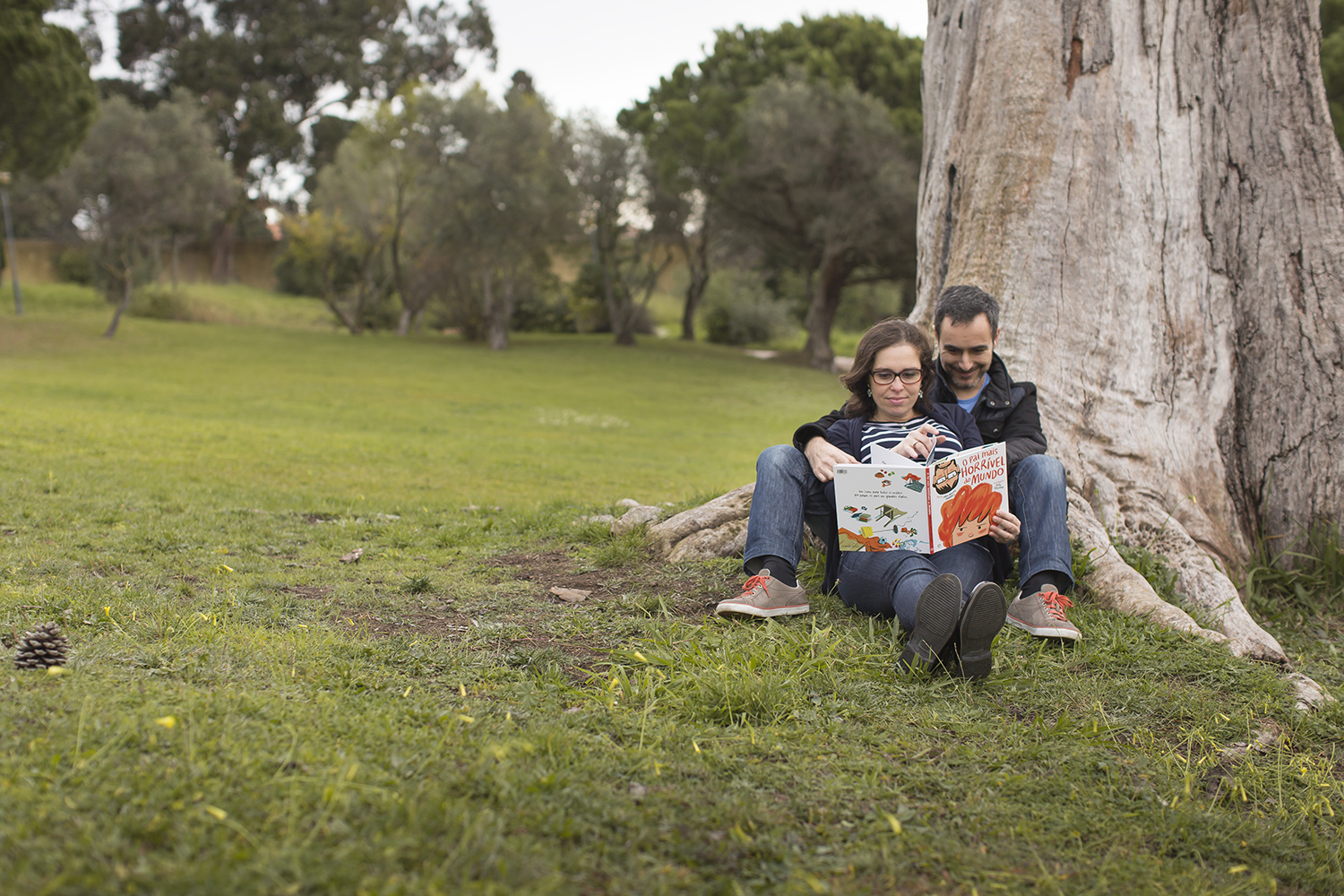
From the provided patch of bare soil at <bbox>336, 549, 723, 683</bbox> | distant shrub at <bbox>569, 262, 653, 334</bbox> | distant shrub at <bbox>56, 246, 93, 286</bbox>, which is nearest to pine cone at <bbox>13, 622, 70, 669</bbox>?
patch of bare soil at <bbox>336, 549, 723, 683</bbox>

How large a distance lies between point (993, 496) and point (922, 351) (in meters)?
0.76

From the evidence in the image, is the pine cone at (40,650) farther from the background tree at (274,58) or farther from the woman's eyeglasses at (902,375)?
the background tree at (274,58)

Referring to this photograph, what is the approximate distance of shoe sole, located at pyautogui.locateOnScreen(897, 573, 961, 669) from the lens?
3.32 meters

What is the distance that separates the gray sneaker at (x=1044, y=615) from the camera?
3859mm

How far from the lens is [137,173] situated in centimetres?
2758

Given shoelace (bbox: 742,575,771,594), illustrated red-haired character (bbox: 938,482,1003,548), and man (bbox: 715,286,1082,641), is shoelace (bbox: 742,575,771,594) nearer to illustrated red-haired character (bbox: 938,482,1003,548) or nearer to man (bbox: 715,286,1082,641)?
man (bbox: 715,286,1082,641)

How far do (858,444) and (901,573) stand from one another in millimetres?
783

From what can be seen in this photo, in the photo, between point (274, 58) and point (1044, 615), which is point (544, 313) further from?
point (1044, 615)

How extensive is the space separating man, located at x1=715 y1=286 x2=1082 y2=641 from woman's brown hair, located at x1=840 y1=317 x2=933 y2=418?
5.3 inches

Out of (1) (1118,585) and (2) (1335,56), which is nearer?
(1) (1118,585)

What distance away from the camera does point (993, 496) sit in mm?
3992

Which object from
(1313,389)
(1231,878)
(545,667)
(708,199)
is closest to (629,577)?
(545,667)

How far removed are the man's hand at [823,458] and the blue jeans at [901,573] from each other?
0.37 meters

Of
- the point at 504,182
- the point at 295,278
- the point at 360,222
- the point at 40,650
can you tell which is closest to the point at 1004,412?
the point at 40,650
